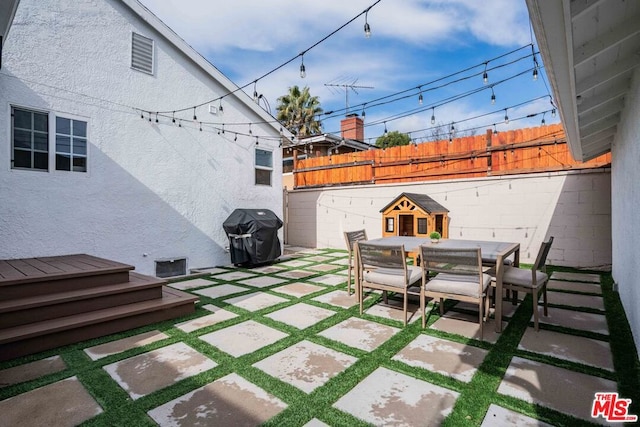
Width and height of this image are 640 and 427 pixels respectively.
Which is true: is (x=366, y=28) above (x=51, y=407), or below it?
above

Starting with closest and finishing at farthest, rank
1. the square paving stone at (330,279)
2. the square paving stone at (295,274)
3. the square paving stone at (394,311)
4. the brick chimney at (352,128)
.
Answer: the square paving stone at (394,311) → the square paving stone at (330,279) → the square paving stone at (295,274) → the brick chimney at (352,128)

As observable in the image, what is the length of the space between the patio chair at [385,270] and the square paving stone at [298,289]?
1204mm

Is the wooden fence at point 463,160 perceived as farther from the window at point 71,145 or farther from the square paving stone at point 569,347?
the window at point 71,145

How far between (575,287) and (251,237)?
621 centimetres

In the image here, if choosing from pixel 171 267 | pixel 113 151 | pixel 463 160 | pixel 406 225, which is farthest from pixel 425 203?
pixel 113 151

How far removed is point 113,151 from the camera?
18.9ft

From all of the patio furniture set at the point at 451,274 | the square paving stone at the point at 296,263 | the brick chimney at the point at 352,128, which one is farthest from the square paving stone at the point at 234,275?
the brick chimney at the point at 352,128

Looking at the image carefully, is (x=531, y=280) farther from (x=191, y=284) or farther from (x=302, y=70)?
(x=191, y=284)

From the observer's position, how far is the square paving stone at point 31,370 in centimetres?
243

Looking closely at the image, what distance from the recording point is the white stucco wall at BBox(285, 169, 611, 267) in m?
6.27

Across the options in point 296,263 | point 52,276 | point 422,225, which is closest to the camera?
point 52,276

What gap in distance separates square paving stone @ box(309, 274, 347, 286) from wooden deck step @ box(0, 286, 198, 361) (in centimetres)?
236

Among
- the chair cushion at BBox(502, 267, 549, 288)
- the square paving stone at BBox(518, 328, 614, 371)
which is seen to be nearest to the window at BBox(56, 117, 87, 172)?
the chair cushion at BBox(502, 267, 549, 288)

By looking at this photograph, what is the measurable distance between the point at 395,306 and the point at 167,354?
9.28 feet
